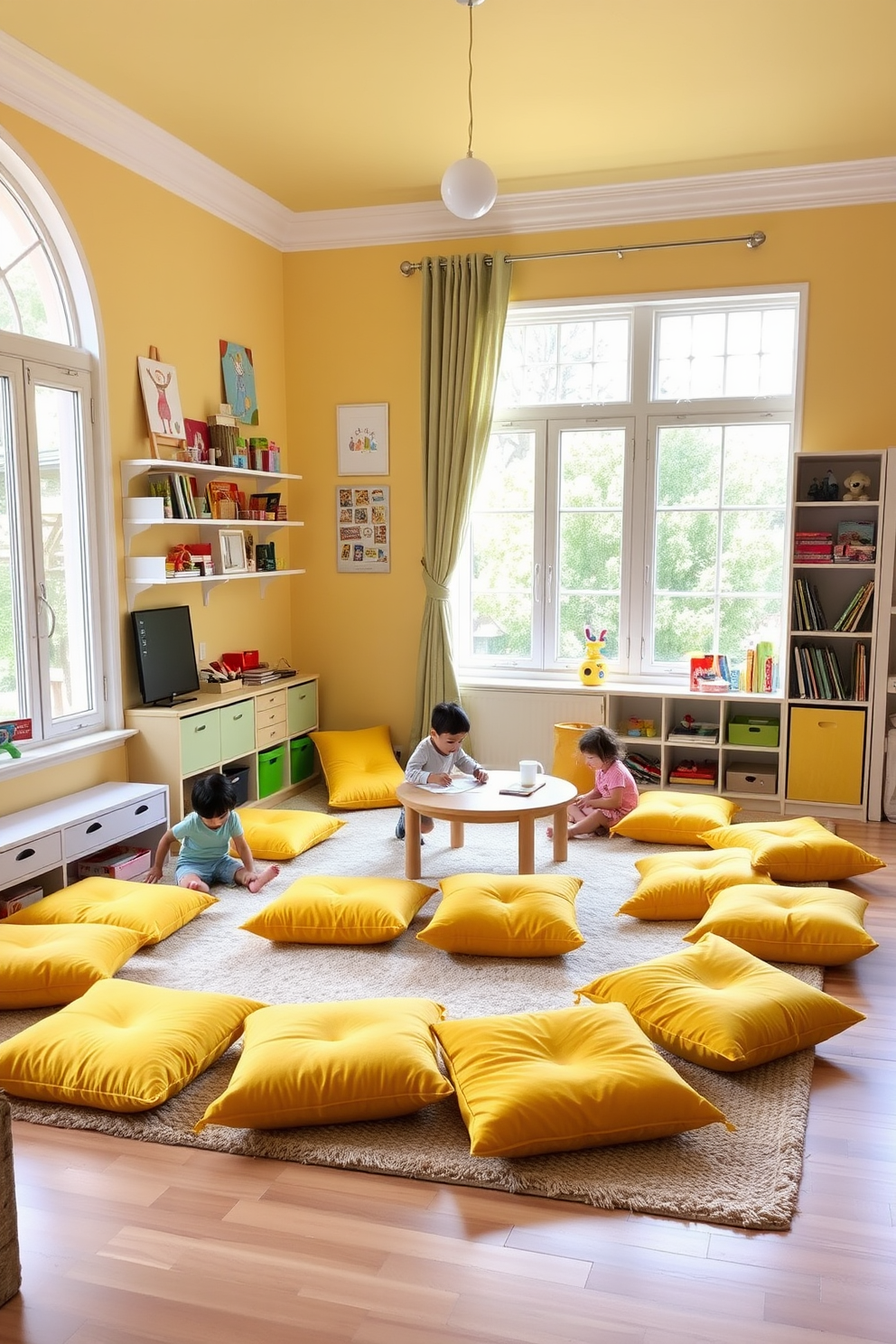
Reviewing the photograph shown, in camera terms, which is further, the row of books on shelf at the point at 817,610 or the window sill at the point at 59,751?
the row of books on shelf at the point at 817,610

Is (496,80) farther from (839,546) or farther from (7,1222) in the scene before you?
(7,1222)

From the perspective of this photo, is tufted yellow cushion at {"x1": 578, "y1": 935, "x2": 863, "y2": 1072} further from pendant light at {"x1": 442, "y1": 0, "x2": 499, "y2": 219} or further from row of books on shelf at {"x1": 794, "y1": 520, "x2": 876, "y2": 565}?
row of books on shelf at {"x1": 794, "y1": 520, "x2": 876, "y2": 565}

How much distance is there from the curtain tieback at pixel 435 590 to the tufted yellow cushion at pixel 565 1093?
3.52 meters

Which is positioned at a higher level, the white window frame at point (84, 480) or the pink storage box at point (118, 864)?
the white window frame at point (84, 480)

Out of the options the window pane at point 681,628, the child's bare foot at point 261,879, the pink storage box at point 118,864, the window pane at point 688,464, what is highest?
the window pane at point 688,464

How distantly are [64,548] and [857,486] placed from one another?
3741mm

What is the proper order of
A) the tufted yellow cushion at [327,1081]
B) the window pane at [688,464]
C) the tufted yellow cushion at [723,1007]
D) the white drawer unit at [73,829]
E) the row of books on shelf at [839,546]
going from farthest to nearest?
the window pane at [688,464]
the row of books on shelf at [839,546]
the white drawer unit at [73,829]
the tufted yellow cushion at [723,1007]
the tufted yellow cushion at [327,1081]

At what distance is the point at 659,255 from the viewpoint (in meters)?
5.46

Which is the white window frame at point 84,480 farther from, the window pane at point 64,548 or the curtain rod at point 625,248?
the curtain rod at point 625,248

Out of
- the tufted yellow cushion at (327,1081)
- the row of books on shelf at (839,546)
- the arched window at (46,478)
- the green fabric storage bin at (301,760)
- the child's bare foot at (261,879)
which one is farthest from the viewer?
the green fabric storage bin at (301,760)

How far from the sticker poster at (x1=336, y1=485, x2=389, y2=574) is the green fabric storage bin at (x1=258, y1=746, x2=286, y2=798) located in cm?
120

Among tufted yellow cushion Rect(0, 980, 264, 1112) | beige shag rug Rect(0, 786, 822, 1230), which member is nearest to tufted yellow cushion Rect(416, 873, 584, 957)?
beige shag rug Rect(0, 786, 822, 1230)

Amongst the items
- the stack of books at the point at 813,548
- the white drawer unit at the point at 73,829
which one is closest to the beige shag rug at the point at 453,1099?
the white drawer unit at the point at 73,829

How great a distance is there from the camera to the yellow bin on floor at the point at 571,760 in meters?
5.43
